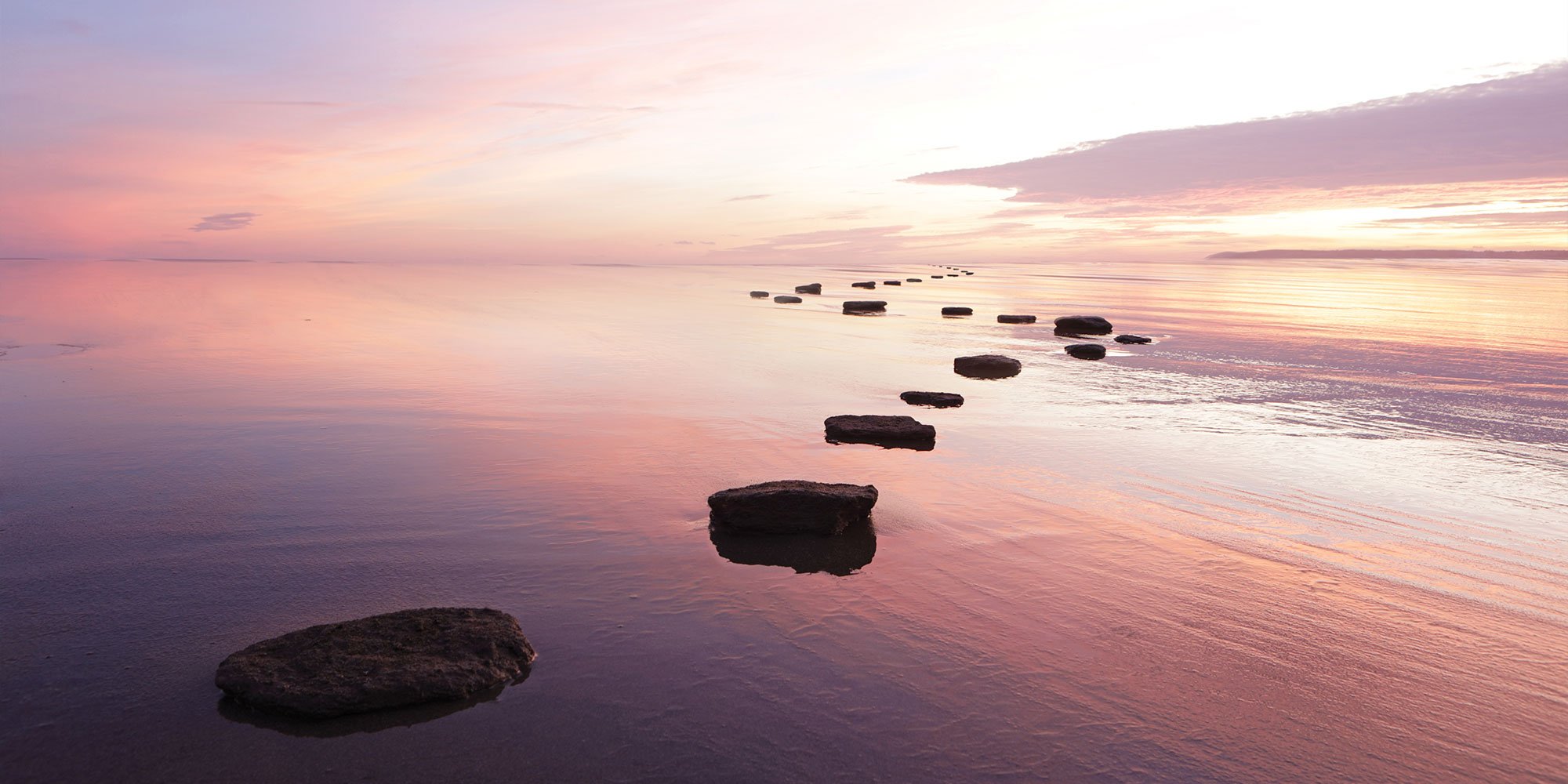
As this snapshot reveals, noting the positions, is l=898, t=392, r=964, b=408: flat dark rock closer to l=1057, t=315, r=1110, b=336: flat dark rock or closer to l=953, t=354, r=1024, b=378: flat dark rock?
l=953, t=354, r=1024, b=378: flat dark rock

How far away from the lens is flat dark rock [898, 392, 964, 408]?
1355cm

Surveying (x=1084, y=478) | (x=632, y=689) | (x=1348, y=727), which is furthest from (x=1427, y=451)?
(x=632, y=689)

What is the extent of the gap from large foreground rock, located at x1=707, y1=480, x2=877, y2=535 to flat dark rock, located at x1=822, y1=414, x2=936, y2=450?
3485 millimetres

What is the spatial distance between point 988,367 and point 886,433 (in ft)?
25.4

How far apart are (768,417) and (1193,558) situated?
6831 mm

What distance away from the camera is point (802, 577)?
6.27 meters

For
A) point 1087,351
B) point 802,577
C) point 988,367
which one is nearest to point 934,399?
point 988,367

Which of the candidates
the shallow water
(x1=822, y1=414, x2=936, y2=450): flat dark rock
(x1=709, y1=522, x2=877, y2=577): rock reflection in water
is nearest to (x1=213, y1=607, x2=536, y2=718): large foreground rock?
the shallow water

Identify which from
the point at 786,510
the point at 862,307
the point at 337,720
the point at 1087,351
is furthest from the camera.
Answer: the point at 862,307

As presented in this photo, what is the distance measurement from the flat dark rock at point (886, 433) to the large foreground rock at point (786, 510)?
3.48 meters

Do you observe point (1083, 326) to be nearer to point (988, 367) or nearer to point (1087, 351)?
point (1087, 351)

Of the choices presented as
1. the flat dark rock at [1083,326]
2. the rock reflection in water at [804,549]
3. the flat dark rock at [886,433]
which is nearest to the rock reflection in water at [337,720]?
the rock reflection in water at [804,549]

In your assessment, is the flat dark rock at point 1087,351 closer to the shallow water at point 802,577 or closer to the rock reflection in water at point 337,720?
the shallow water at point 802,577

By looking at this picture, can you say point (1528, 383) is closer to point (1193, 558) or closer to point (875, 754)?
point (1193, 558)
